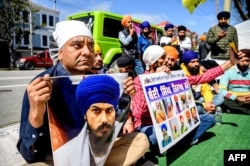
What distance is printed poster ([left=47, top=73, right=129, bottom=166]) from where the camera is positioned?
164cm

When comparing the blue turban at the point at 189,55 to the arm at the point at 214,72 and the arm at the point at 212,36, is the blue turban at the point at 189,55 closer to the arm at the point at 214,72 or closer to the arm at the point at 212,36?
the arm at the point at 214,72

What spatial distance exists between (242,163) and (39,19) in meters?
43.6

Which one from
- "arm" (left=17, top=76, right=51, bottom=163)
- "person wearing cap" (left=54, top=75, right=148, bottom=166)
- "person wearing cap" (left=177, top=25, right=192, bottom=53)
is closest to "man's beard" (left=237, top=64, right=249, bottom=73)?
"person wearing cap" (left=177, top=25, right=192, bottom=53)

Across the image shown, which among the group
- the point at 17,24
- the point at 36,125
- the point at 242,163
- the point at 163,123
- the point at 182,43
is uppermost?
the point at 17,24

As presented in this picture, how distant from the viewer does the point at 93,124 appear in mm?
1738

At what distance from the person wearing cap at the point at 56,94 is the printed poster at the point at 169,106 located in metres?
0.48

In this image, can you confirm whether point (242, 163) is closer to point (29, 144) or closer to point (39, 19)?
point (29, 144)

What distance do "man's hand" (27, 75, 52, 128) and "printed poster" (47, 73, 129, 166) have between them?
0.11m

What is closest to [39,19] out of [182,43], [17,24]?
[17,24]

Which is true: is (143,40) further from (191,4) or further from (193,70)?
(193,70)

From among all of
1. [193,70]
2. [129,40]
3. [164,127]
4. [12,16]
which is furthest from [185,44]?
[12,16]

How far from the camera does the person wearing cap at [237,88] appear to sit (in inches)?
186

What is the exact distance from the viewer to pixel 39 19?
1663 inches

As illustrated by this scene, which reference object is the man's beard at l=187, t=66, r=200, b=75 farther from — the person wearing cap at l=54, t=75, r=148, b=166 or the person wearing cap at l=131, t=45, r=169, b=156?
the person wearing cap at l=54, t=75, r=148, b=166
